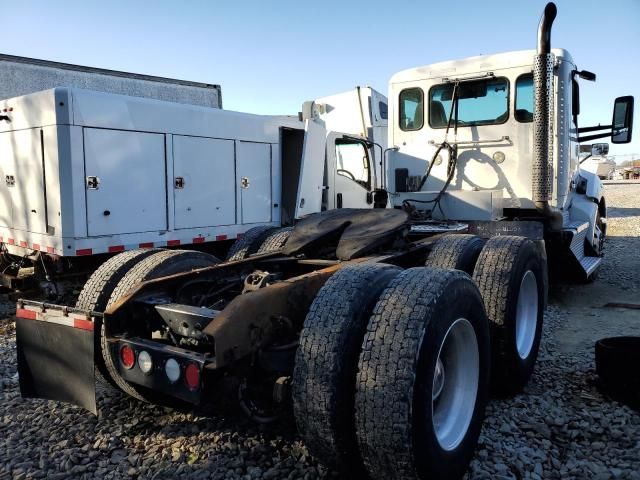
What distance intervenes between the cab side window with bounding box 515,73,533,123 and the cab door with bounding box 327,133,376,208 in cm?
437

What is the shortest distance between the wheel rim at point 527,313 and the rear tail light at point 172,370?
2.74 meters

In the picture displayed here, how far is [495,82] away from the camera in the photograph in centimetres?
655

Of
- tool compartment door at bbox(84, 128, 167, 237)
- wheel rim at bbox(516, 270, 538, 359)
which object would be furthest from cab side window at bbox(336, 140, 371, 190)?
wheel rim at bbox(516, 270, 538, 359)

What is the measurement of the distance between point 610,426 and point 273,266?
2555 mm

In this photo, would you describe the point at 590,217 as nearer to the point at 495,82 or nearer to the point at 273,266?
the point at 495,82

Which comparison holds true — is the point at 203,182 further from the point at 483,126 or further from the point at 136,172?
the point at 483,126

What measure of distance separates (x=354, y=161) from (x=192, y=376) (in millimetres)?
8577

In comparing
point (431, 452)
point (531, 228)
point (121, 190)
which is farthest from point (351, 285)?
point (121, 190)

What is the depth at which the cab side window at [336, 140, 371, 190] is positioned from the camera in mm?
10633

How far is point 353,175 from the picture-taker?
10.8 m

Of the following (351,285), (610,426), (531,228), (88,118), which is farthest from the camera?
(88,118)

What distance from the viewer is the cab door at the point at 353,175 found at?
10547 millimetres

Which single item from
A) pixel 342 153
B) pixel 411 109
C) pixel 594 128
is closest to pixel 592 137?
pixel 594 128

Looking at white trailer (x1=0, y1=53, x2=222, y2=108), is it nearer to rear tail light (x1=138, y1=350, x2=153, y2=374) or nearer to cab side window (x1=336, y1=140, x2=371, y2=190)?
cab side window (x1=336, y1=140, x2=371, y2=190)
